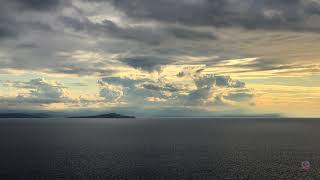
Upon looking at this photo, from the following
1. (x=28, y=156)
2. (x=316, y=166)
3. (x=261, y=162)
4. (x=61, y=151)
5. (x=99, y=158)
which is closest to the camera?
(x=316, y=166)

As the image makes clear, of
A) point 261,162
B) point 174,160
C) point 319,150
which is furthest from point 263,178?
point 319,150

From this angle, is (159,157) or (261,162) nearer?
(261,162)

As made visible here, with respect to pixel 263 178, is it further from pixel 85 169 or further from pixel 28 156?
→ pixel 28 156

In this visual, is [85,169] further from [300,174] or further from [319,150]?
[319,150]

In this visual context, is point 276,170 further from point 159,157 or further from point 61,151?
point 61,151

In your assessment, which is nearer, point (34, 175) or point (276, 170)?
point (34, 175)

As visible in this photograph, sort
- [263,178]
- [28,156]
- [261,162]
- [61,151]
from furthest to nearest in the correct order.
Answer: [61,151], [28,156], [261,162], [263,178]

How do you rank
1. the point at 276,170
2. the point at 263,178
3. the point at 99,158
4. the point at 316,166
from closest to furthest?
1. the point at 263,178
2. the point at 276,170
3. the point at 316,166
4. the point at 99,158

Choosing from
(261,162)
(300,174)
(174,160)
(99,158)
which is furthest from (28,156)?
(300,174)

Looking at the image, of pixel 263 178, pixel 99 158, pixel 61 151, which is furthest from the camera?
pixel 61 151
